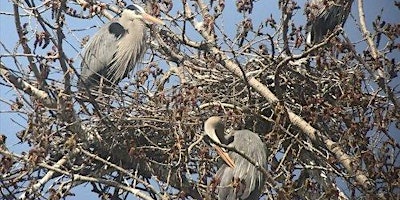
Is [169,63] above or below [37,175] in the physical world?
above

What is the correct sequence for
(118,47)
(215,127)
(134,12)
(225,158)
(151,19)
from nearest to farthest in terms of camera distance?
(225,158) < (215,127) < (151,19) < (118,47) < (134,12)

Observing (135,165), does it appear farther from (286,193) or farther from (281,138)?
(286,193)

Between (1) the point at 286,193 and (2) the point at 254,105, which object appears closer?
(1) the point at 286,193

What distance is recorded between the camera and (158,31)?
12.9ft

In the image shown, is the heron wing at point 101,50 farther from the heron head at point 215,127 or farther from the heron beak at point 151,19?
the heron head at point 215,127

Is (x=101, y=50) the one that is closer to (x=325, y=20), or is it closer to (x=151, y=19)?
(x=151, y=19)

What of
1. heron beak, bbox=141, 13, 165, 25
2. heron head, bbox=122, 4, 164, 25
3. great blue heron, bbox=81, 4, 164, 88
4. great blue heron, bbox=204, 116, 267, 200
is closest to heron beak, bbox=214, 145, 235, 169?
great blue heron, bbox=204, 116, 267, 200

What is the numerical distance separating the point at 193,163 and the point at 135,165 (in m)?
0.26

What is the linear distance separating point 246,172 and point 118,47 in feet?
4.69

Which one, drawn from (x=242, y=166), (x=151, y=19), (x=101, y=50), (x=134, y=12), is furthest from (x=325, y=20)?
(x=242, y=166)

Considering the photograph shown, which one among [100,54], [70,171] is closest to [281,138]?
[70,171]

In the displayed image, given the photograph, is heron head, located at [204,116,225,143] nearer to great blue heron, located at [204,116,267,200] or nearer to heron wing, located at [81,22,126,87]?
great blue heron, located at [204,116,267,200]

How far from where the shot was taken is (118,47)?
4098 millimetres

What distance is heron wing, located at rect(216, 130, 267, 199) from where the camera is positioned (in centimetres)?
292
